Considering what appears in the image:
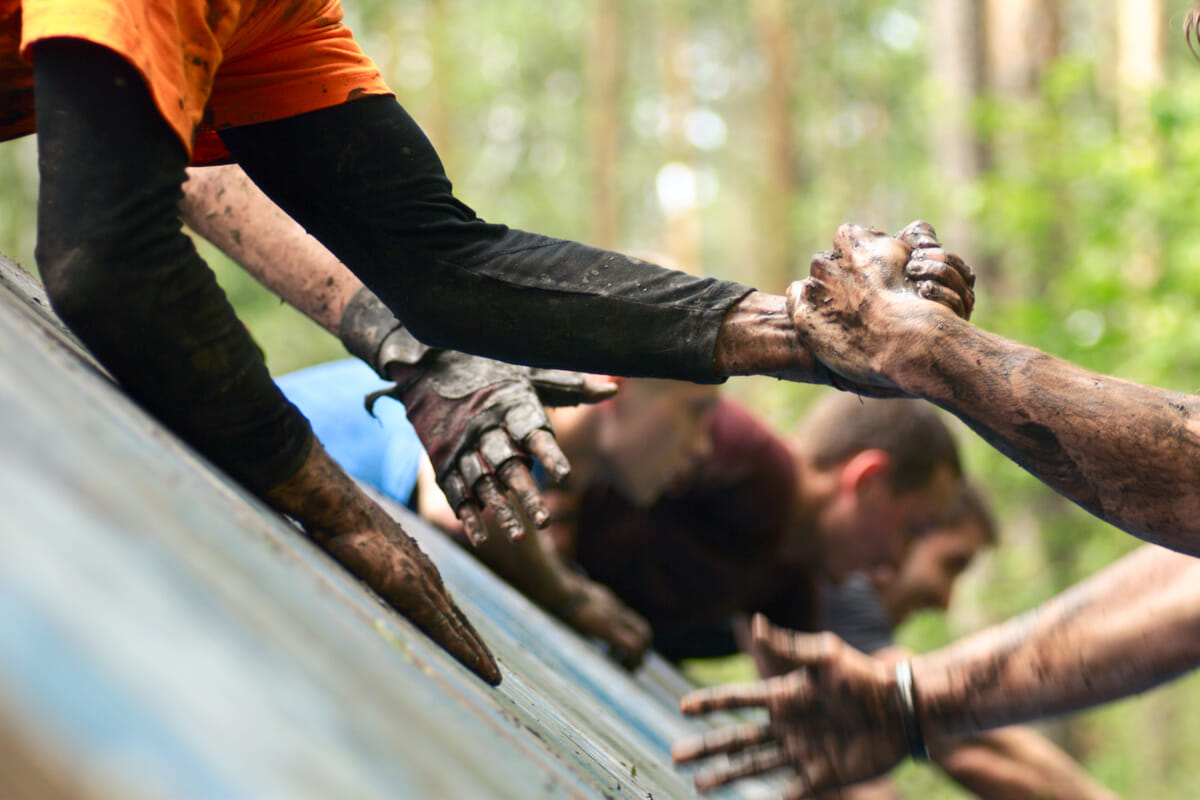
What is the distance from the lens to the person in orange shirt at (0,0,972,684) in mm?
1265

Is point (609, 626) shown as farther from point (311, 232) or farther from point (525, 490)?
point (311, 232)

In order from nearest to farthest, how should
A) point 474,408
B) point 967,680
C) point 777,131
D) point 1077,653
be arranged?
1. point 474,408
2. point 1077,653
3. point 967,680
4. point 777,131

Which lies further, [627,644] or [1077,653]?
[627,644]

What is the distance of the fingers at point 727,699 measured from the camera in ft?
7.43

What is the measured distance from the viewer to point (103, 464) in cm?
81

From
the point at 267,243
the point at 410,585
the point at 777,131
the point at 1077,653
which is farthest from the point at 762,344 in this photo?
the point at 777,131

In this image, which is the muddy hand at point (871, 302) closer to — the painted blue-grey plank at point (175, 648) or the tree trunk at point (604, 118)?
the painted blue-grey plank at point (175, 648)

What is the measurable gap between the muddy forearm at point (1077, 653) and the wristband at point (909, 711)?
0.05ft

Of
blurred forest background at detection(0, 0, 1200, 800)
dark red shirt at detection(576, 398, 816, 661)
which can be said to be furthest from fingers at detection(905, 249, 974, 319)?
dark red shirt at detection(576, 398, 816, 661)

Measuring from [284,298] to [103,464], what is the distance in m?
1.52

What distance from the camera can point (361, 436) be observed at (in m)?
3.25

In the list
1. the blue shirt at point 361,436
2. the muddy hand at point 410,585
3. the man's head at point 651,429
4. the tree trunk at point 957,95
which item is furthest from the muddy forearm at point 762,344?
the tree trunk at point 957,95

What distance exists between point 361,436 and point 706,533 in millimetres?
1579

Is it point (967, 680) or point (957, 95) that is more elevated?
point (957, 95)
